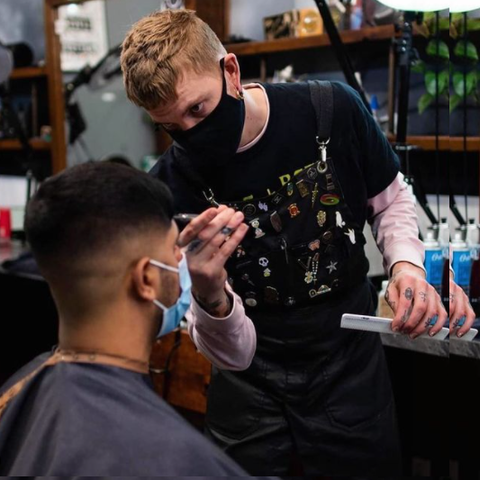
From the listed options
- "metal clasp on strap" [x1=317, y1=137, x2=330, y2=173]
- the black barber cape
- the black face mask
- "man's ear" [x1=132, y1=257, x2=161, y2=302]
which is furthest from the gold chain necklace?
"metal clasp on strap" [x1=317, y1=137, x2=330, y2=173]

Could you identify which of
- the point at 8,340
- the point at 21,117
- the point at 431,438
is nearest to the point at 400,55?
the point at 431,438

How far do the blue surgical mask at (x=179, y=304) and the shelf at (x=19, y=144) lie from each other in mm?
732

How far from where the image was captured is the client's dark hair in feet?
3.45

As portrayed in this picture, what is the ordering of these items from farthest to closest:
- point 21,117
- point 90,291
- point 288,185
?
point 21,117 → point 288,185 → point 90,291

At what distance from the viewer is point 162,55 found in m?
1.14

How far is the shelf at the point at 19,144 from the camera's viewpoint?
1729mm

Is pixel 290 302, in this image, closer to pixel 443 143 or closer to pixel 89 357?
pixel 89 357

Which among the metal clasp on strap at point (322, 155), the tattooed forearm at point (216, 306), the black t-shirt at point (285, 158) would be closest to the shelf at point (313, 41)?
the black t-shirt at point (285, 158)

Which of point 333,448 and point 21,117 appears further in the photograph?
point 21,117

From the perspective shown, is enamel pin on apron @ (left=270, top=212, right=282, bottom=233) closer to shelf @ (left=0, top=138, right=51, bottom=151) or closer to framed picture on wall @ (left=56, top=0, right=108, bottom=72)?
framed picture on wall @ (left=56, top=0, right=108, bottom=72)

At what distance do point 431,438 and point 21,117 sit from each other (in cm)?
134

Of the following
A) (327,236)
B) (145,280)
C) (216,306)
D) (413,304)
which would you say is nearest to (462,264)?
(413,304)

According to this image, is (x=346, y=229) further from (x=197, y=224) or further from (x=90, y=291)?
(x=90, y=291)

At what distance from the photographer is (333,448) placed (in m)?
1.42
